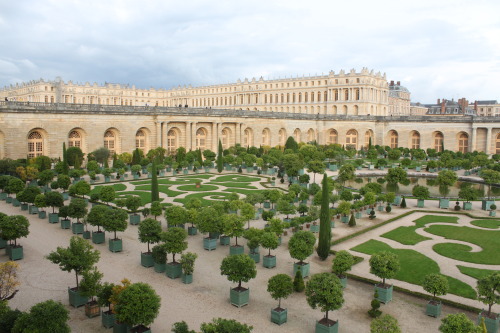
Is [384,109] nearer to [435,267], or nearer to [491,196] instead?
[491,196]

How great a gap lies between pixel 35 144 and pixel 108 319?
120 ft

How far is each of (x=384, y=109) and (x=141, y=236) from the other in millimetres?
82233

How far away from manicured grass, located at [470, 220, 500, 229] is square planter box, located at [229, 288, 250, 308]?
1756 centimetres

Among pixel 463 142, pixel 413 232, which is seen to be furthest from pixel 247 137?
pixel 413 232

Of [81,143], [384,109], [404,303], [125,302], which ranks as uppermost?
[384,109]

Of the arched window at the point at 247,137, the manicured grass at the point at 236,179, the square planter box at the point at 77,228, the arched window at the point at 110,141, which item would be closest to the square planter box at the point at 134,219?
the square planter box at the point at 77,228

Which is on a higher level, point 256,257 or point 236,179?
point 236,179

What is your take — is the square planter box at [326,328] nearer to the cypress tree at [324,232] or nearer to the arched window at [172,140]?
the cypress tree at [324,232]

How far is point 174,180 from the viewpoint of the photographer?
40031 mm

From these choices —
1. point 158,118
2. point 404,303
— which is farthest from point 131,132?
point 404,303

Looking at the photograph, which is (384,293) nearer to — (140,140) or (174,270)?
(174,270)

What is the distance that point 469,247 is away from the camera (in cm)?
2133

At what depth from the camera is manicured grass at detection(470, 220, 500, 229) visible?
25.3m

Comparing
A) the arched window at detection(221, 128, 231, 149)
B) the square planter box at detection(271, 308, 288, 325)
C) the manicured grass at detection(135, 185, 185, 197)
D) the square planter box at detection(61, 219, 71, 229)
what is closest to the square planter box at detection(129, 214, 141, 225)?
the square planter box at detection(61, 219, 71, 229)
